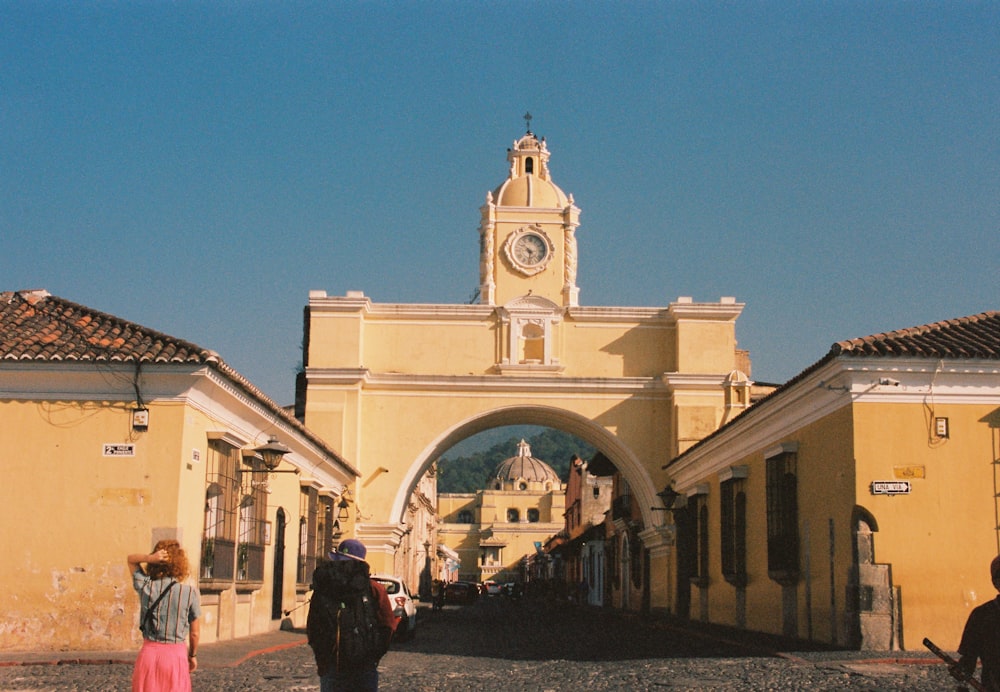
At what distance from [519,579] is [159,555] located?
302 ft

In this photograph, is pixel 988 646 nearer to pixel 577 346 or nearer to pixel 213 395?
pixel 213 395

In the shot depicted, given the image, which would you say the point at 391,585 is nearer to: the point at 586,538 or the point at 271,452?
the point at 271,452

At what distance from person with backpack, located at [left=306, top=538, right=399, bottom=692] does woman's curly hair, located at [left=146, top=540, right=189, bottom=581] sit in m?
0.83

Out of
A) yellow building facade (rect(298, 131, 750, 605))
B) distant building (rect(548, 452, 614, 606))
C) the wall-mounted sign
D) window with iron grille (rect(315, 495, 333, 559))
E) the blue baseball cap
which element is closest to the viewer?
the blue baseball cap

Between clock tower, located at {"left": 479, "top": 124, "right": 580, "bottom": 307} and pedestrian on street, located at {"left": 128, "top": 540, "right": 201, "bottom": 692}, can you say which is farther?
clock tower, located at {"left": 479, "top": 124, "right": 580, "bottom": 307}

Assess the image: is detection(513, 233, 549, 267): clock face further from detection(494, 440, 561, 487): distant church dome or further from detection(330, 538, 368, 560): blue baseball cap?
detection(494, 440, 561, 487): distant church dome

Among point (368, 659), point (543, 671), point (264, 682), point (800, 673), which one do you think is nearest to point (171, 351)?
point (264, 682)

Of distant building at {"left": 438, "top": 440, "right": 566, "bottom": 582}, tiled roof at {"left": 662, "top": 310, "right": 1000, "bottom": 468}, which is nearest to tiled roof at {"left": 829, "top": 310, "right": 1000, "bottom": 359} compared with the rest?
tiled roof at {"left": 662, "top": 310, "right": 1000, "bottom": 468}

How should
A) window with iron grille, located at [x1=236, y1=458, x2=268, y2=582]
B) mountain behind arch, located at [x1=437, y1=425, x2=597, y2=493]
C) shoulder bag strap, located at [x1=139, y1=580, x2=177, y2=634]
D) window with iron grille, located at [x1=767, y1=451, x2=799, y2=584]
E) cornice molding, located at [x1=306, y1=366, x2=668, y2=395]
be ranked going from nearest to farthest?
shoulder bag strap, located at [x1=139, y1=580, x2=177, y2=634], window with iron grille, located at [x1=236, y1=458, x2=268, y2=582], window with iron grille, located at [x1=767, y1=451, x2=799, y2=584], cornice molding, located at [x1=306, y1=366, x2=668, y2=395], mountain behind arch, located at [x1=437, y1=425, x2=597, y2=493]

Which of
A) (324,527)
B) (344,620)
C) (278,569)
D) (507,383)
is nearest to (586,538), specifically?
(507,383)

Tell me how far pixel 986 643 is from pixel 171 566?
163 inches

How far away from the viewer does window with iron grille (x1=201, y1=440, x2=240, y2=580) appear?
1583 cm

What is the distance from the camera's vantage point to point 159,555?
22.5 ft

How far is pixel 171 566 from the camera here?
687 centimetres
